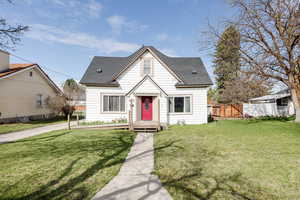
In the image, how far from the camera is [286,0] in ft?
37.6

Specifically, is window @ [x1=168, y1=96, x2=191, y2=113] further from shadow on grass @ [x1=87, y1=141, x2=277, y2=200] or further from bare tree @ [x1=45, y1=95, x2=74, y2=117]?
bare tree @ [x1=45, y1=95, x2=74, y2=117]

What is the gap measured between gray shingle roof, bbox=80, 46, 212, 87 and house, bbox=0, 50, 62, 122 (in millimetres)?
7316

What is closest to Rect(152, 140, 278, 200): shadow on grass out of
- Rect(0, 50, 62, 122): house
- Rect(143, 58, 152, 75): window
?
Rect(143, 58, 152, 75): window

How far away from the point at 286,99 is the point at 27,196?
89.5ft

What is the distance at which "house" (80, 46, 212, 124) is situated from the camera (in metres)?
12.9

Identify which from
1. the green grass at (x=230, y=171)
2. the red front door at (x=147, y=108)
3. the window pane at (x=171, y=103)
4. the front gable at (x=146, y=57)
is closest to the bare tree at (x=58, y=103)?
the front gable at (x=146, y=57)

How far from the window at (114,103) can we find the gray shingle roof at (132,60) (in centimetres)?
120

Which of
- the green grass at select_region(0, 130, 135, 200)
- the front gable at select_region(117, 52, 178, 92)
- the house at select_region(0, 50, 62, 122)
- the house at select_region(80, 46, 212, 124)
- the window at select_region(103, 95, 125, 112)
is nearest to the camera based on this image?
the green grass at select_region(0, 130, 135, 200)

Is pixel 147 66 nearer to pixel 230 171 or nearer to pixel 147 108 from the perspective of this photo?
pixel 147 108

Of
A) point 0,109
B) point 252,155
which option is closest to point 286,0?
point 252,155

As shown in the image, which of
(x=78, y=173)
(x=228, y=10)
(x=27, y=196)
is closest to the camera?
(x=27, y=196)

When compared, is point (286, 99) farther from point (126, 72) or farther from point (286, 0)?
point (126, 72)

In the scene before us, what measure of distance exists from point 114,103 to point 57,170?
Result: 29.8 feet

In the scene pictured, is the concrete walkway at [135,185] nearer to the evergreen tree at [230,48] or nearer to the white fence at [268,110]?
the evergreen tree at [230,48]
